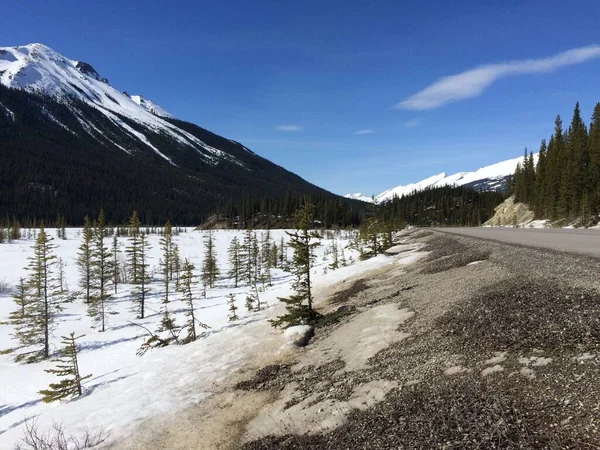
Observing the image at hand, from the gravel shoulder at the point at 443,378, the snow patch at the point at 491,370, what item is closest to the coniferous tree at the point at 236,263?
A: the gravel shoulder at the point at 443,378

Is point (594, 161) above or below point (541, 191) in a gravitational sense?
above

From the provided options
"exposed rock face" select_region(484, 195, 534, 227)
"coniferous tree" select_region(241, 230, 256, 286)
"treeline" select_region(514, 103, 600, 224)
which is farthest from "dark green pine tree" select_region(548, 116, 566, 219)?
"coniferous tree" select_region(241, 230, 256, 286)

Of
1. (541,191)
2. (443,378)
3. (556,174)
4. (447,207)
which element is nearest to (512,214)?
(541,191)

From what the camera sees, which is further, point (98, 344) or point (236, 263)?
point (236, 263)

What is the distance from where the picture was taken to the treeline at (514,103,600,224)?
5461 centimetres

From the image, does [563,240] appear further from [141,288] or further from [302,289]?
[141,288]

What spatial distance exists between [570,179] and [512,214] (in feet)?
88.9

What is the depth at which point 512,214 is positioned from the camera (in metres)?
83.4

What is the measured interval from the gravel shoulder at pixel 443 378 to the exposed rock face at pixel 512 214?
241 feet

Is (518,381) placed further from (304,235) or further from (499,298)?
(304,235)

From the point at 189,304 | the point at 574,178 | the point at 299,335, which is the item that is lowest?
the point at 189,304

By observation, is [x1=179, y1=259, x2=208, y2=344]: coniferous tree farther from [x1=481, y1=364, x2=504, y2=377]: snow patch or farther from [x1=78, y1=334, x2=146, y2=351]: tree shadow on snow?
[x1=481, y1=364, x2=504, y2=377]: snow patch

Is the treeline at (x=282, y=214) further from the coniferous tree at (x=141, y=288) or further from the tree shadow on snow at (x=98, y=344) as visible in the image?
the tree shadow on snow at (x=98, y=344)

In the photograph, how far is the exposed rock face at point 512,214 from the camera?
76.6 metres
